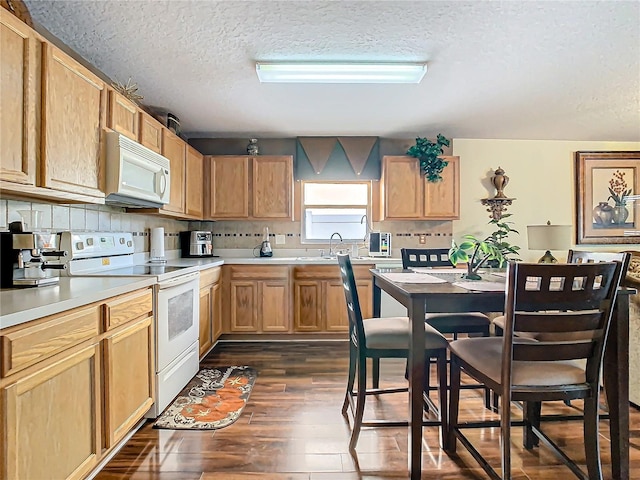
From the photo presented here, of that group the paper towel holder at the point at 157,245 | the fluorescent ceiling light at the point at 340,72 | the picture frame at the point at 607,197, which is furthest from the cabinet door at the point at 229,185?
the picture frame at the point at 607,197

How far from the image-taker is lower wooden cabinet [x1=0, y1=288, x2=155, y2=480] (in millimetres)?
1160

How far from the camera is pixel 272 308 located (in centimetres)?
392

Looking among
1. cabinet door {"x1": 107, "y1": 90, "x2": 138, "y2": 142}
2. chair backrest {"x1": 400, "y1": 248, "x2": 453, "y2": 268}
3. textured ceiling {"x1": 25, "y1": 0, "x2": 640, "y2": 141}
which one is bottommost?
chair backrest {"x1": 400, "y1": 248, "x2": 453, "y2": 268}

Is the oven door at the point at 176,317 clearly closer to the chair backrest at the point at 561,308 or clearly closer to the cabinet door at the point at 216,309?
the cabinet door at the point at 216,309

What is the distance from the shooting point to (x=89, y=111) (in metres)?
2.06

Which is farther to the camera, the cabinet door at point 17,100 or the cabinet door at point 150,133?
the cabinet door at point 150,133

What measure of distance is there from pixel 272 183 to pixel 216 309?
1.47 meters

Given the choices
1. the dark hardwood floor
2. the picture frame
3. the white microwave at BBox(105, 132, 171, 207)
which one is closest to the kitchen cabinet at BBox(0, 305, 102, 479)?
the dark hardwood floor

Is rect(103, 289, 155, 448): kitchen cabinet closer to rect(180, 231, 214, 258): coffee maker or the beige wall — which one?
rect(180, 231, 214, 258): coffee maker

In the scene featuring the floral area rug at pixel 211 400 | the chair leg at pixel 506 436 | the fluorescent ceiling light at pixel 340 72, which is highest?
the fluorescent ceiling light at pixel 340 72

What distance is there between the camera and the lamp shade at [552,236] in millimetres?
3803

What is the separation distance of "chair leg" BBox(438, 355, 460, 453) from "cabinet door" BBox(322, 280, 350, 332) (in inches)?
81.6

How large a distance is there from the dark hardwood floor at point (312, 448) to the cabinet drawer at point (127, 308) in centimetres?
68

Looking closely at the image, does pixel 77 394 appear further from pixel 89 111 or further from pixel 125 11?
pixel 125 11
